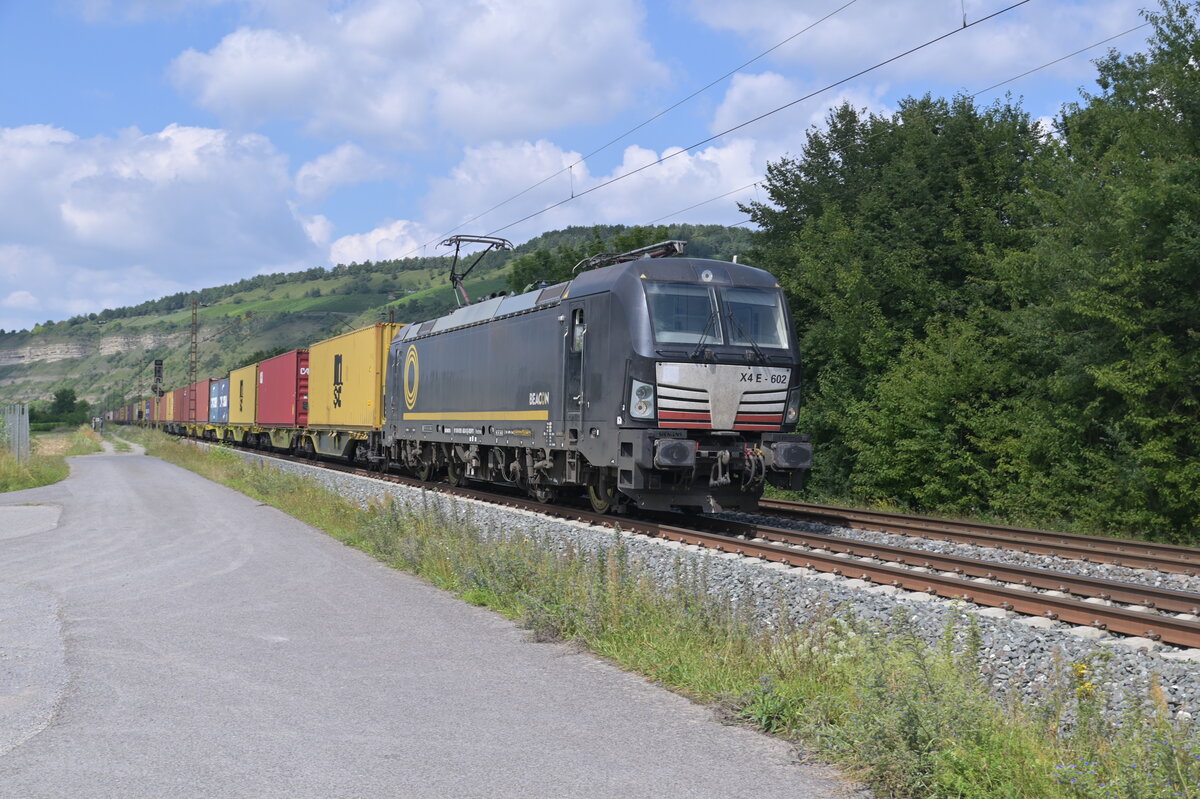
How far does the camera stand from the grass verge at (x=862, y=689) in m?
4.71

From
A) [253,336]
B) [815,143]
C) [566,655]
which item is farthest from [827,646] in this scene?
[253,336]

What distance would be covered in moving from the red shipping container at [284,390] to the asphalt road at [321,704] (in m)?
23.9

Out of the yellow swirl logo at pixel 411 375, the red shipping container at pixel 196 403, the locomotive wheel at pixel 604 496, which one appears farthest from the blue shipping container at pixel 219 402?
the locomotive wheel at pixel 604 496

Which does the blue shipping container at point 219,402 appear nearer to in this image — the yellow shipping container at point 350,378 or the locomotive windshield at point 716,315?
the yellow shipping container at point 350,378

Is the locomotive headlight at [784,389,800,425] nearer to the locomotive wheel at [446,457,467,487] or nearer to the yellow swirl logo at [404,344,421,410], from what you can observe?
the locomotive wheel at [446,457,467,487]

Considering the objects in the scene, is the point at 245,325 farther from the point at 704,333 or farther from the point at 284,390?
the point at 704,333

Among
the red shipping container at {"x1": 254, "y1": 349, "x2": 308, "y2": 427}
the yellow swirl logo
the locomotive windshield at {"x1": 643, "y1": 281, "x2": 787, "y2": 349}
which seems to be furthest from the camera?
the red shipping container at {"x1": 254, "y1": 349, "x2": 308, "y2": 427}

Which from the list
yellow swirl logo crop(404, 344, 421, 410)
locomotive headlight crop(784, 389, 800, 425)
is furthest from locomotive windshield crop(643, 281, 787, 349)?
yellow swirl logo crop(404, 344, 421, 410)

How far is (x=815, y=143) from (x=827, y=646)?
27.7 metres

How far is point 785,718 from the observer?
6.02 m

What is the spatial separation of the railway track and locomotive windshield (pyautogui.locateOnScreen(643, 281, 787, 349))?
2554 millimetres

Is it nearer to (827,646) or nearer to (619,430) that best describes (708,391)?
(619,430)

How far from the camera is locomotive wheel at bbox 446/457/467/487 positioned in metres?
21.0

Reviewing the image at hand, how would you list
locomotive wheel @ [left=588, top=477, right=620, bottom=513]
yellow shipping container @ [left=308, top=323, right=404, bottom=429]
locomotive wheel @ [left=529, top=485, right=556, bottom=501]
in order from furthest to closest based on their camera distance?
yellow shipping container @ [left=308, top=323, right=404, bottom=429] < locomotive wheel @ [left=529, top=485, right=556, bottom=501] < locomotive wheel @ [left=588, top=477, right=620, bottom=513]
